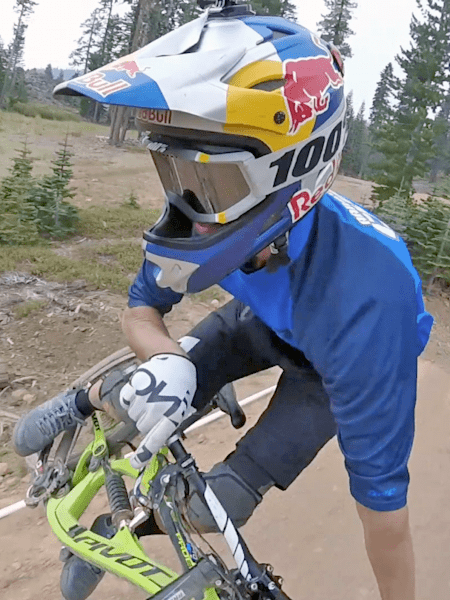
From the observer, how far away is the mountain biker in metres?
1.69

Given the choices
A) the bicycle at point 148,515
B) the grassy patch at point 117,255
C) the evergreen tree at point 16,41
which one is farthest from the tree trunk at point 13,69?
the bicycle at point 148,515

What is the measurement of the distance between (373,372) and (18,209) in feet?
30.0

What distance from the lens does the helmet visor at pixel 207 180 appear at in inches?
71.8

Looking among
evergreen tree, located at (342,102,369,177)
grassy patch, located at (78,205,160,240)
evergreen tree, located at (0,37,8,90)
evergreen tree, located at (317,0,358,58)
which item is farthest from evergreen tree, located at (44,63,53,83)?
grassy patch, located at (78,205,160,240)

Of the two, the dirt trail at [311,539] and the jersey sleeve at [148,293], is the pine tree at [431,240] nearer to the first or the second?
the dirt trail at [311,539]

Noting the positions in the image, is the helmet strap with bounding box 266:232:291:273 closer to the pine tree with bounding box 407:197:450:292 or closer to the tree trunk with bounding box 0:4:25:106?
the pine tree with bounding box 407:197:450:292

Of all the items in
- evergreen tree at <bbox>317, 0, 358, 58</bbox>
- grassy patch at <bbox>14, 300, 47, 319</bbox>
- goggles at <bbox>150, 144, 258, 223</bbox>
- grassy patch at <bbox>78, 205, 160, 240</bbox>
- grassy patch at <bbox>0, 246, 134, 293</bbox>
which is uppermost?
evergreen tree at <bbox>317, 0, 358, 58</bbox>

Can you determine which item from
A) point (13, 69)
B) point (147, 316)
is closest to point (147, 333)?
point (147, 316)

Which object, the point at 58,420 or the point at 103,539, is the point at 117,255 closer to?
the point at 58,420

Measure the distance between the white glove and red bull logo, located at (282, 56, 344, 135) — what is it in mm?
936

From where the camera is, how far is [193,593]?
6.10 ft

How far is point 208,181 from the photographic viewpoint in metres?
1.88

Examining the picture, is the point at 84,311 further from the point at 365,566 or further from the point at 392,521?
the point at 392,521

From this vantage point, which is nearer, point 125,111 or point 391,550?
point 391,550
